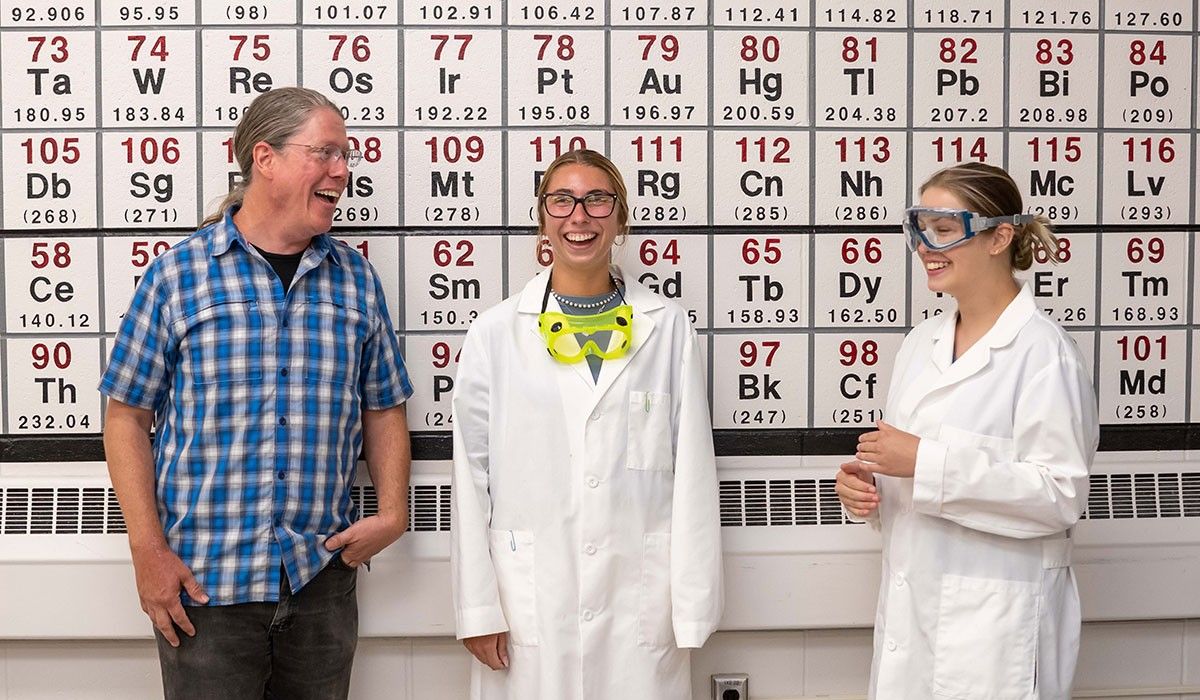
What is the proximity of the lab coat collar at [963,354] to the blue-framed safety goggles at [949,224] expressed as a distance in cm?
14

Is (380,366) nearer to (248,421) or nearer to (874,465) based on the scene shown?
(248,421)

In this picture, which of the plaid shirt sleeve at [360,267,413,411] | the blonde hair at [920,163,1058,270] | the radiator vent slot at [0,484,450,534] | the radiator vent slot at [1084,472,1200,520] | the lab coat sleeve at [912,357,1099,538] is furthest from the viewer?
the radiator vent slot at [1084,472,1200,520]

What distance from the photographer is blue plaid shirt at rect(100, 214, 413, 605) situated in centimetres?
184

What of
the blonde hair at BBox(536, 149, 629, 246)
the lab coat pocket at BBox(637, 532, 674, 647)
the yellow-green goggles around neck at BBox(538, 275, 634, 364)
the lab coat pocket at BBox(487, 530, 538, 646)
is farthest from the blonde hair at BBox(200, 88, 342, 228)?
the lab coat pocket at BBox(637, 532, 674, 647)

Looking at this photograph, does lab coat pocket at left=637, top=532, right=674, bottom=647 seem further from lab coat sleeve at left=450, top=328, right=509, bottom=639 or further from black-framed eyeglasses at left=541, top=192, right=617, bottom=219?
black-framed eyeglasses at left=541, top=192, right=617, bottom=219

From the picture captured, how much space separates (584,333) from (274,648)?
881 mm

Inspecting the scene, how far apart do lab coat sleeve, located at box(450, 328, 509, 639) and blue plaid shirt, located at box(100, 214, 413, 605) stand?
0.26 m

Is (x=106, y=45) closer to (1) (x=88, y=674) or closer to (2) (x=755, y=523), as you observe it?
(1) (x=88, y=674)

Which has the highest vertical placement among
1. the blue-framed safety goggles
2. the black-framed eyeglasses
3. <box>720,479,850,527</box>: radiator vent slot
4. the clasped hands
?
the black-framed eyeglasses

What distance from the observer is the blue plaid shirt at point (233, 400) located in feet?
6.05

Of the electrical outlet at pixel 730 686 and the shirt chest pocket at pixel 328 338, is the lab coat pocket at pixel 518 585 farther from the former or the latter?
the electrical outlet at pixel 730 686

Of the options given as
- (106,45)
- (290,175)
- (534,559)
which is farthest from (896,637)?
(106,45)

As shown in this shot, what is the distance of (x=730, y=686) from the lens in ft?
7.58

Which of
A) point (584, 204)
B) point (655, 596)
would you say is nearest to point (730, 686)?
point (655, 596)
